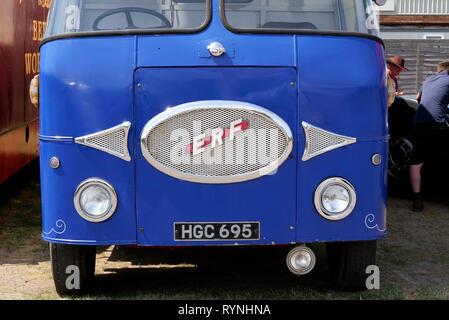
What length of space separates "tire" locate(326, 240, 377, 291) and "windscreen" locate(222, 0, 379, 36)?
4.34ft

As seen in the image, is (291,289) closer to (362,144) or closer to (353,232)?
(353,232)

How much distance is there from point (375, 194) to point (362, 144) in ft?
1.04

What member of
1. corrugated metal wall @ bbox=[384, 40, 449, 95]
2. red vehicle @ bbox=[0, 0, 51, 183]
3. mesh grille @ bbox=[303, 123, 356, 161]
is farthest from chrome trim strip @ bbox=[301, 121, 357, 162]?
corrugated metal wall @ bbox=[384, 40, 449, 95]

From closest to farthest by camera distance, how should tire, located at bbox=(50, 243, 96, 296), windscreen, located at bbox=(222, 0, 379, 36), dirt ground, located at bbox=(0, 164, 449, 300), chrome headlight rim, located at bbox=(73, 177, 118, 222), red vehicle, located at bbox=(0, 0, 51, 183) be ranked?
1. chrome headlight rim, located at bbox=(73, 177, 118, 222)
2. windscreen, located at bbox=(222, 0, 379, 36)
3. tire, located at bbox=(50, 243, 96, 296)
4. dirt ground, located at bbox=(0, 164, 449, 300)
5. red vehicle, located at bbox=(0, 0, 51, 183)

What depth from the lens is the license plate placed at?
4262 millimetres

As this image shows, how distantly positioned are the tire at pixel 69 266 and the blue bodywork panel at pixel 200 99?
22 cm

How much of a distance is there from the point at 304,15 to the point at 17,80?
4.05 meters

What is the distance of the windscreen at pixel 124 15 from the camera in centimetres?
441

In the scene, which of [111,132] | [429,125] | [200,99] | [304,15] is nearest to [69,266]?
[111,132]

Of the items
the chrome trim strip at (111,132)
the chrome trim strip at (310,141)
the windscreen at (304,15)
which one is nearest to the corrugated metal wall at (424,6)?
the windscreen at (304,15)

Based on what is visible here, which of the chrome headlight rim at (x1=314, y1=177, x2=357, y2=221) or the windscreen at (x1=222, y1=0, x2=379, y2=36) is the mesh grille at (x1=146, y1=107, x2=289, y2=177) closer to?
the chrome headlight rim at (x1=314, y1=177, x2=357, y2=221)

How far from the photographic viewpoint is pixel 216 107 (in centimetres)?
412

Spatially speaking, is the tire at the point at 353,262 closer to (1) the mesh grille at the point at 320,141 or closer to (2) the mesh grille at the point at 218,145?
(1) the mesh grille at the point at 320,141

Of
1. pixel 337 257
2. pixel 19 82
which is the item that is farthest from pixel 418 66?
pixel 337 257
